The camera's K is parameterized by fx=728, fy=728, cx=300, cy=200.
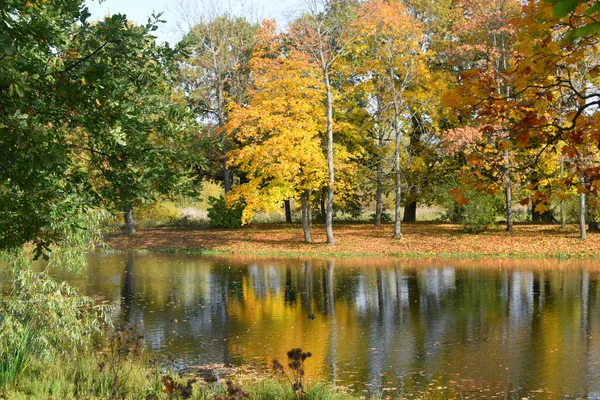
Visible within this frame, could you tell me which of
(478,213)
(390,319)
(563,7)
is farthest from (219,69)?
(563,7)

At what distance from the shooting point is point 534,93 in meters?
7.58

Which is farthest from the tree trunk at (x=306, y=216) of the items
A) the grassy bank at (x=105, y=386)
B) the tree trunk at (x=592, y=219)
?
the grassy bank at (x=105, y=386)

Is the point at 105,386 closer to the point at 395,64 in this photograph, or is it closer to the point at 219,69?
the point at 395,64

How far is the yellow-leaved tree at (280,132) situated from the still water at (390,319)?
5.51 metres

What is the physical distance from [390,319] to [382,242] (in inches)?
657

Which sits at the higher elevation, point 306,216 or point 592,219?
point 306,216

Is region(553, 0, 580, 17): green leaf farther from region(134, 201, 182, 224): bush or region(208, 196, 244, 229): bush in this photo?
region(134, 201, 182, 224): bush

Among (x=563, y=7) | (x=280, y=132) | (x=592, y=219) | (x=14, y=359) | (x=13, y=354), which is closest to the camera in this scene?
(x=563, y=7)

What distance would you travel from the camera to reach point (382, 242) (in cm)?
3344

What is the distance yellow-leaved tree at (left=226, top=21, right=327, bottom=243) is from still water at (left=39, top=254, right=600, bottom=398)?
5510 mm

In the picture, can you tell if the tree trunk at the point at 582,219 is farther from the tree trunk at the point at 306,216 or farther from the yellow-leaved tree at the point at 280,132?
the tree trunk at the point at 306,216

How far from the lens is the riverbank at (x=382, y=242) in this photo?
30359 mm

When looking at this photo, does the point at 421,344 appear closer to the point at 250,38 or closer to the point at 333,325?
the point at 333,325

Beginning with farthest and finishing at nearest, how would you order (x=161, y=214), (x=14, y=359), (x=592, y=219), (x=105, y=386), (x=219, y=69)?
(x=161, y=214), (x=219, y=69), (x=592, y=219), (x=14, y=359), (x=105, y=386)
